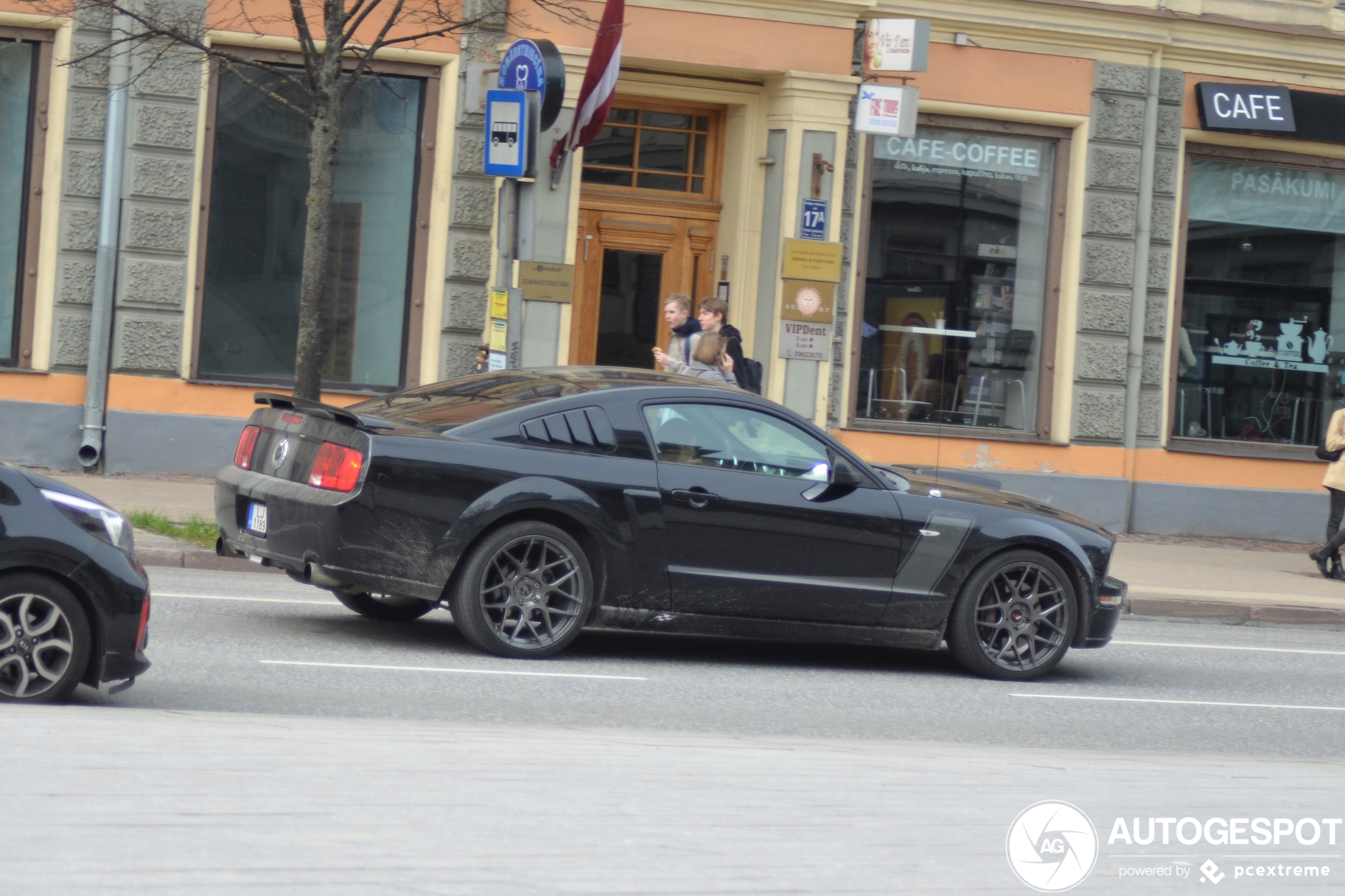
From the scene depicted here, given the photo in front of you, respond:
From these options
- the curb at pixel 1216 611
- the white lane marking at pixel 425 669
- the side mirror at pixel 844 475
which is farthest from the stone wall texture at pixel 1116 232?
the white lane marking at pixel 425 669

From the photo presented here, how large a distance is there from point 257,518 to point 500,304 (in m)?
4.47

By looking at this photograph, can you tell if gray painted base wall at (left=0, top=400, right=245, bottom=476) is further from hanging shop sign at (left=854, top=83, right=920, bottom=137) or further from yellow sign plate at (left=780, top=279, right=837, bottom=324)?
hanging shop sign at (left=854, top=83, right=920, bottom=137)

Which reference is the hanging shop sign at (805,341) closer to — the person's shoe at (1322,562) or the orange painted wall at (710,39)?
the orange painted wall at (710,39)

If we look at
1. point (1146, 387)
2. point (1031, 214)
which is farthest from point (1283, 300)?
point (1031, 214)

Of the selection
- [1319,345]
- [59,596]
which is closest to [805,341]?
[1319,345]

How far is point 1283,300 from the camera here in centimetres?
1811

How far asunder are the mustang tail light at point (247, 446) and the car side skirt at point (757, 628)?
2.03 meters

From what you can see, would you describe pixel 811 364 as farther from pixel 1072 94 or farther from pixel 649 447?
pixel 649 447

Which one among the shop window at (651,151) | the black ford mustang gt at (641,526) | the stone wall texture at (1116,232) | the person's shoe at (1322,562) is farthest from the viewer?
the stone wall texture at (1116,232)

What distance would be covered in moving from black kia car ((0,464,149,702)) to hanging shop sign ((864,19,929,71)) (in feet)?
37.2

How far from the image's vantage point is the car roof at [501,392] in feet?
27.4

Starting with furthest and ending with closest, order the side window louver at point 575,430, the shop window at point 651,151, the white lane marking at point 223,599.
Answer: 1. the shop window at point 651,151
2. the white lane marking at point 223,599
3. the side window louver at point 575,430

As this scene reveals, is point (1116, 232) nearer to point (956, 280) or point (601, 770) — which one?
point (956, 280)

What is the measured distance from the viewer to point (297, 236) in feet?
51.2
